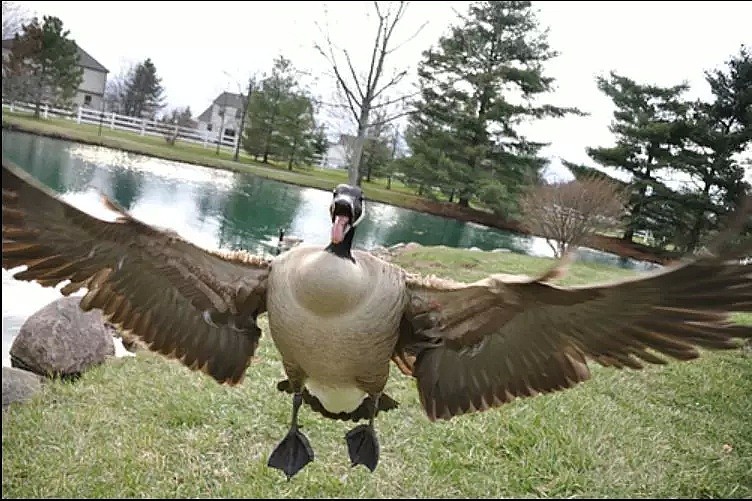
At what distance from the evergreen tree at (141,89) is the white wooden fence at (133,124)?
39 millimetres

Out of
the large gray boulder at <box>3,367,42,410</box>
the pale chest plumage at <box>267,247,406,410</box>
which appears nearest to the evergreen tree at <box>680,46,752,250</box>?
the pale chest plumage at <box>267,247,406,410</box>

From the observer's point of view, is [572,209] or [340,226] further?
[572,209]

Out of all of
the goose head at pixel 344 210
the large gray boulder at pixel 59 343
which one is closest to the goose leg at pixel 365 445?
the goose head at pixel 344 210

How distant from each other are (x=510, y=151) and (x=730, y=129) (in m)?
1.77

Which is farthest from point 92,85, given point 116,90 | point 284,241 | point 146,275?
point 146,275

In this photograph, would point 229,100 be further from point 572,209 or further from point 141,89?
point 572,209

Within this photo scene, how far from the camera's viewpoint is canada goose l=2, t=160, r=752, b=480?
0.74 meters

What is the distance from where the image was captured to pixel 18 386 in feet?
6.40

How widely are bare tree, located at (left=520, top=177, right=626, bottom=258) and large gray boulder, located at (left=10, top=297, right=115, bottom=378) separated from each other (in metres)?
1.71

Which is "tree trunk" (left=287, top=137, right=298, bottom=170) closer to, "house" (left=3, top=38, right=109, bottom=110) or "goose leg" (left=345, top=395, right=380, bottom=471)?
"house" (left=3, top=38, right=109, bottom=110)

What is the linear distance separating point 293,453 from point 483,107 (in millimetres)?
1865

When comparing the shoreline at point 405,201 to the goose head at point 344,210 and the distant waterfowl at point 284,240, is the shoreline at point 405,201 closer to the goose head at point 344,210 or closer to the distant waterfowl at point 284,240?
the distant waterfowl at point 284,240

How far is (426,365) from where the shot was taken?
1032mm

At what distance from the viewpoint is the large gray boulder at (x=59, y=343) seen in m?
2.19
